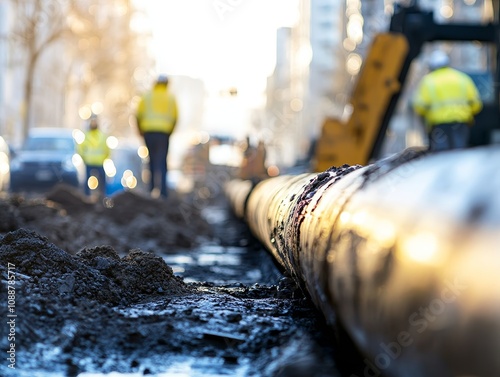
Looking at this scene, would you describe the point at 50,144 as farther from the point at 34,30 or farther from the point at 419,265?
the point at 419,265

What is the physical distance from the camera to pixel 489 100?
17062 millimetres

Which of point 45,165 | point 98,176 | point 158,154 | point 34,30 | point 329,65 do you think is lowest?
point 329,65

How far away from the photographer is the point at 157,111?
14.2 meters

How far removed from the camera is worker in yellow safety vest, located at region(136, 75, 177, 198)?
1416 centimetres

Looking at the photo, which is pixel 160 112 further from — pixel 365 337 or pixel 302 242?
pixel 365 337

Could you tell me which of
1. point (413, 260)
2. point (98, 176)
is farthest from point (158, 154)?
point (413, 260)

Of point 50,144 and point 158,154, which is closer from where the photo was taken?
point 158,154

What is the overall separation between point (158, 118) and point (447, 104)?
183 inches

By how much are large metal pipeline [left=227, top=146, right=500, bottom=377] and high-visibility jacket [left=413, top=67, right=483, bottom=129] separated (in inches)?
306

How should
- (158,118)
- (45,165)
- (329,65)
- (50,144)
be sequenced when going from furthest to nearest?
1. (329,65)
2. (50,144)
3. (45,165)
4. (158,118)

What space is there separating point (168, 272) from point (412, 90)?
4900cm

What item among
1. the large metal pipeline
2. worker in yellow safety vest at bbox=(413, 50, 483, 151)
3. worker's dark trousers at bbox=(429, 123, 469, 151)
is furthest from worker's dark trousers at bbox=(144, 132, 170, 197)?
the large metal pipeline


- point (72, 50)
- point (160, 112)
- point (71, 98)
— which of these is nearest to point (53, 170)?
point (160, 112)

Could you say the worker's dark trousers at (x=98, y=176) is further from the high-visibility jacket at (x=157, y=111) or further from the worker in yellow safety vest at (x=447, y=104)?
the worker in yellow safety vest at (x=447, y=104)
